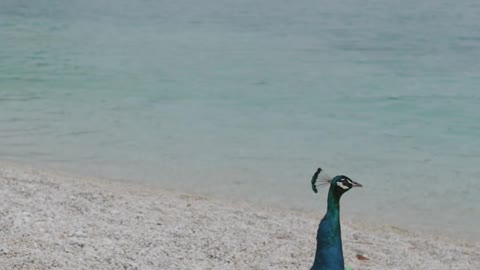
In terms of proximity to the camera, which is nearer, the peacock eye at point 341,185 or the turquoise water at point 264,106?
the peacock eye at point 341,185

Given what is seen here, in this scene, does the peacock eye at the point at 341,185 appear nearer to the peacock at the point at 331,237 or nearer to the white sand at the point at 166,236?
the peacock at the point at 331,237

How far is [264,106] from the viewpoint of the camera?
492 inches

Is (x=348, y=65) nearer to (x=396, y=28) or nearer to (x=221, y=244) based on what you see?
(x=396, y=28)

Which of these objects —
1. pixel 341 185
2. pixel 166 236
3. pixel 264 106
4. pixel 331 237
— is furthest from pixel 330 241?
pixel 264 106

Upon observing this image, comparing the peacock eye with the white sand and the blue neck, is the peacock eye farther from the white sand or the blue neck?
the white sand

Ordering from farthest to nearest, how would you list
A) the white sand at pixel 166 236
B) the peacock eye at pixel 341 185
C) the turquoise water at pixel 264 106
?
the turquoise water at pixel 264 106 < the white sand at pixel 166 236 < the peacock eye at pixel 341 185

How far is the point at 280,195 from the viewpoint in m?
8.60

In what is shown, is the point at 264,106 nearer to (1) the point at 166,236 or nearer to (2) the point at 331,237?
(1) the point at 166,236

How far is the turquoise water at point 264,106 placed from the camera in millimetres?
8984

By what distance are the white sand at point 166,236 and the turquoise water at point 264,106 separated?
2.62 feet

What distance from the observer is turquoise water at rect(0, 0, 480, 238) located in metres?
8.98

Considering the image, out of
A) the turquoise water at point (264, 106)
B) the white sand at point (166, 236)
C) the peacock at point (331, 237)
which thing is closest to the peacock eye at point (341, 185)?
the peacock at point (331, 237)

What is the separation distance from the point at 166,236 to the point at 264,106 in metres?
6.14

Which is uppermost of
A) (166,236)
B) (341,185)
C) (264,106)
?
(341,185)
